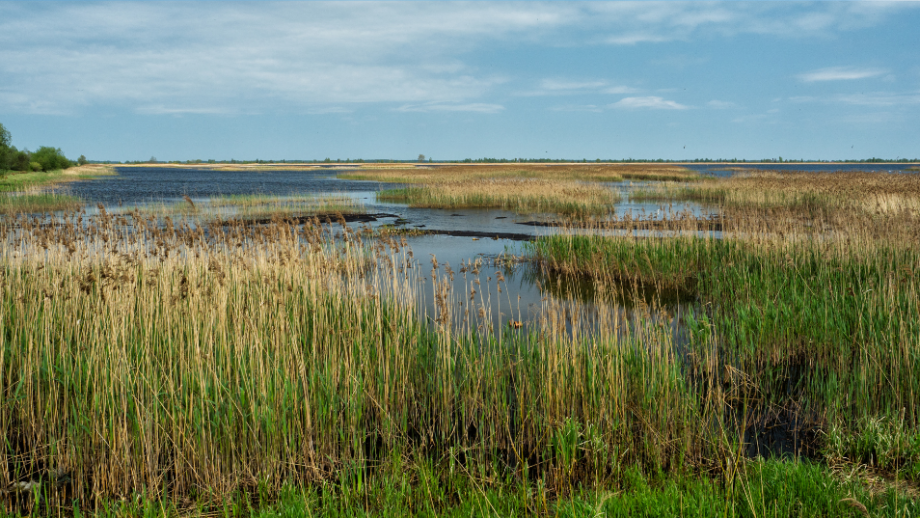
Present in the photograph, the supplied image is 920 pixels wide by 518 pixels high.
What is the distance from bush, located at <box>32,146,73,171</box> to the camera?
69.4m

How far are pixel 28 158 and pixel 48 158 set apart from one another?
6602 mm

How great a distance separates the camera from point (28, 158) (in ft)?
211

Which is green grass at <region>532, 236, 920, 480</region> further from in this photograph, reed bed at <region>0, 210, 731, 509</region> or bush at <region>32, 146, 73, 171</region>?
bush at <region>32, 146, 73, 171</region>

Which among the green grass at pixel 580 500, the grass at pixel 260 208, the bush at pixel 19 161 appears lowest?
the green grass at pixel 580 500

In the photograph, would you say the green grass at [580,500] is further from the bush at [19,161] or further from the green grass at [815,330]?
the bush at [19,161]

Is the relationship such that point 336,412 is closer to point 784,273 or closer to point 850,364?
point 850,364

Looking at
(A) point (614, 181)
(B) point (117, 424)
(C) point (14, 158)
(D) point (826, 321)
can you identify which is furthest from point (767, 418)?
(C) point (14, 158)

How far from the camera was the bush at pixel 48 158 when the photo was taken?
69438 millimetres

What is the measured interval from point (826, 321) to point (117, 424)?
7381 millimetres

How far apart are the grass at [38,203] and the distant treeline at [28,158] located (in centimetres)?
2554

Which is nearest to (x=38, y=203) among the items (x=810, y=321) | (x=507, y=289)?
(x=507, y=289)

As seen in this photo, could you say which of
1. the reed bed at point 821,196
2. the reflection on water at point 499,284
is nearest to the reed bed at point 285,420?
the reflection on water at point 499,284

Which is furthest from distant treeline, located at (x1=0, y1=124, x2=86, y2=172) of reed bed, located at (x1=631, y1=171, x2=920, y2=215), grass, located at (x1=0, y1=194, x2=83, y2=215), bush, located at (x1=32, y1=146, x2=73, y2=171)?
reed bed, located at (x1=631, y1=171, x2=920, y2=215)

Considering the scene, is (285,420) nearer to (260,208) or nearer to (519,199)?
(260,208)
